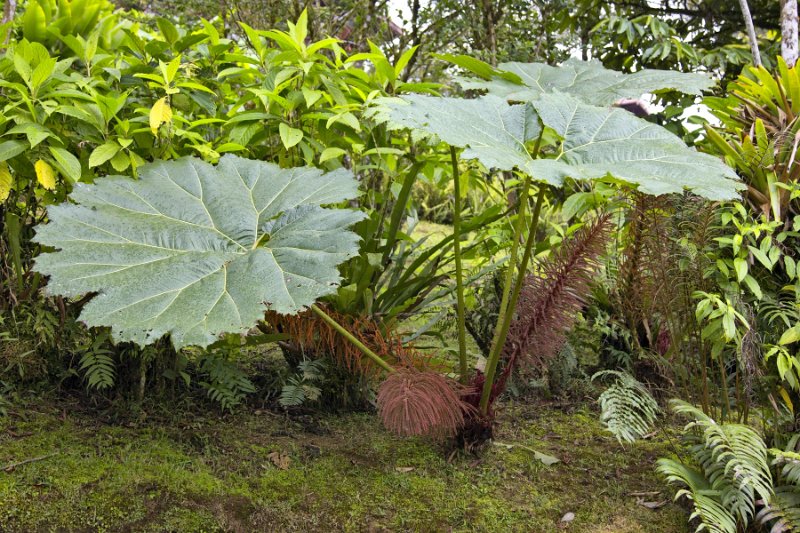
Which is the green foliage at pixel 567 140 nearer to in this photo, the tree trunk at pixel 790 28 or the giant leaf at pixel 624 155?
the giant leaf at pixel 624 155

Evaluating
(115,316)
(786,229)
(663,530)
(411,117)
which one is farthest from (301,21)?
(663,530)

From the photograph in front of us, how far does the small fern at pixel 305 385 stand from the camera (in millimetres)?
2365

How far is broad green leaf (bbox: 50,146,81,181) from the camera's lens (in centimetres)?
192

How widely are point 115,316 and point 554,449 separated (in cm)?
164

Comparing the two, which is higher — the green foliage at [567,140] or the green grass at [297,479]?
the green foliage at [567,140]

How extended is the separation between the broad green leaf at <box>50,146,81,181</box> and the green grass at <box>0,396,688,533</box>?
34.2 inches

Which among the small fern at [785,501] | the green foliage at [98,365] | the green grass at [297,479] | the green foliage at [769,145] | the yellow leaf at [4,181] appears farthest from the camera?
the green foliage at [98,365]

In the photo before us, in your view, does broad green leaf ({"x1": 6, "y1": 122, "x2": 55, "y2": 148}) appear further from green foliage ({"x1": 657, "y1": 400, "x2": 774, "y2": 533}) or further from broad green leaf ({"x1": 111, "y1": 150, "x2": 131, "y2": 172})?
green foliage ({"x1": 657, "y1": 400, "x2": 774, "y2": 533})

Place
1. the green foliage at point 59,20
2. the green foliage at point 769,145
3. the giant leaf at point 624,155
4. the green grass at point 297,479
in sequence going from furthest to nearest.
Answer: the green foliage at point 59,20
the green foliage at point 769,145
the green grass at point 297,479
the giant leaf at point 624,155

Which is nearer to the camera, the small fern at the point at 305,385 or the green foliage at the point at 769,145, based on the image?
the green foliage at the point at 769,145

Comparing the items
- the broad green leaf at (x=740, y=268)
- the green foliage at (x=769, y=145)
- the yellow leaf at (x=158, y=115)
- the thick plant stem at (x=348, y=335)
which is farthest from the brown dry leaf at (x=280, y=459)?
the green foliage at (x=769, y=145)

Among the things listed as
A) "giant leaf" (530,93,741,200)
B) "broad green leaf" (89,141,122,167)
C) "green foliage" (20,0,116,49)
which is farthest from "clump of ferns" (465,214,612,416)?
"green foliage" (20,0,116,49)

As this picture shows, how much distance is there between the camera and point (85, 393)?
2.38 meters

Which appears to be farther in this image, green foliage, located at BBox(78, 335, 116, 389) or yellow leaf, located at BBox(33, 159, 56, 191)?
green foliage, located at BBox(78, 335, 116, 389)
